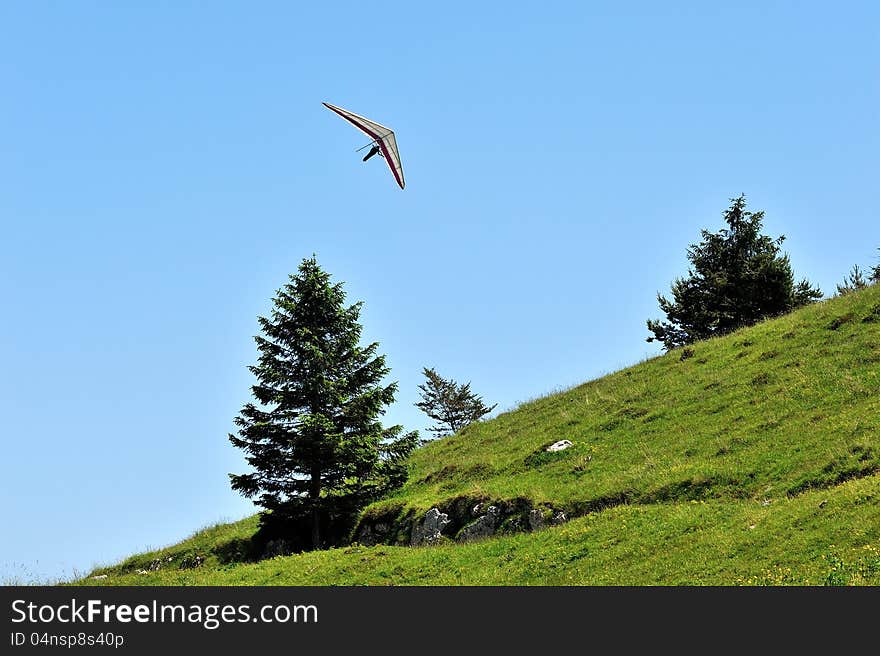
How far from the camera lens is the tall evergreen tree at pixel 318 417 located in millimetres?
38375

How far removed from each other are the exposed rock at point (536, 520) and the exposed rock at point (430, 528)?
4007mm

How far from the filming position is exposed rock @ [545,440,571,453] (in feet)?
126

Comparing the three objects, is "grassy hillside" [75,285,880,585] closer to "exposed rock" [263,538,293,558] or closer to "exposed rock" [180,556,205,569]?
"exposed rock" [180,556,205,569]

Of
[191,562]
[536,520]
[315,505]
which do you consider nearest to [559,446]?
[536,520]

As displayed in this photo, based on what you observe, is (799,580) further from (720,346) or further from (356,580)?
(720,346)

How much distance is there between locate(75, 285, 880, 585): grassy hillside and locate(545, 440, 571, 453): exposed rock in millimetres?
387

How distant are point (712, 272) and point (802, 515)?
142 feet

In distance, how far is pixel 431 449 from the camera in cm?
4947

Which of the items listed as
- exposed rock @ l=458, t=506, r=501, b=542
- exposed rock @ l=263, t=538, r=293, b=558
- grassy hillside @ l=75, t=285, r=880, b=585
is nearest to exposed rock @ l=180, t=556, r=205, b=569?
grassy hillside @ l=75, t=285, r=880, b=585

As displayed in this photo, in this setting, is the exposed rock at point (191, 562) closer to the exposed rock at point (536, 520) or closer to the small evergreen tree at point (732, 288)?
the exposed rock at point (536, 520)

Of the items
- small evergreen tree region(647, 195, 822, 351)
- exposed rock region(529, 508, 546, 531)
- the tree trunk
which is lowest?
exposed rock region(529, 508, 546, 531)

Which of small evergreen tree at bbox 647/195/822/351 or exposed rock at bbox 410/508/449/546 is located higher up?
small evergreen tree at bbox 647/195/822/351

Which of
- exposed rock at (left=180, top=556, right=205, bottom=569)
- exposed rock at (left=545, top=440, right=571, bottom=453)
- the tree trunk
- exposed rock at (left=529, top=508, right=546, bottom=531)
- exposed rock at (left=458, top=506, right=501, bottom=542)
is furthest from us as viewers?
exposed rock at (left=180, top=556, right=205, bottom=569)
